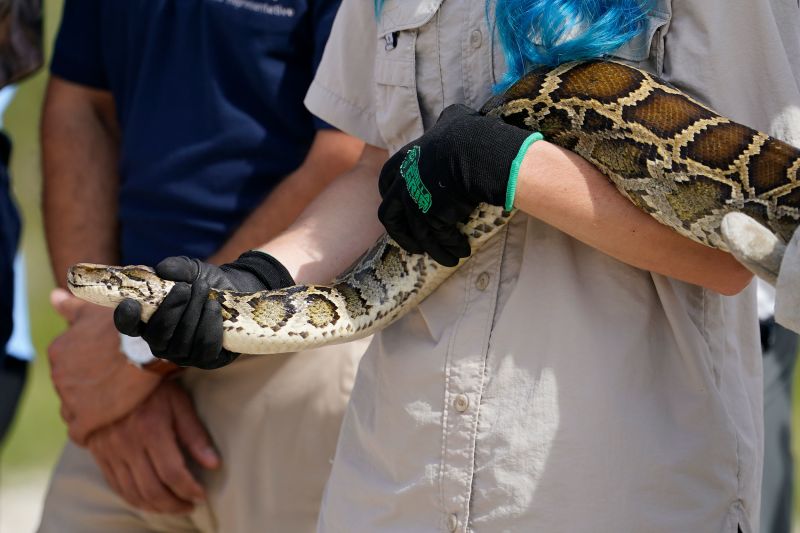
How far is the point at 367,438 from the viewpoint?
8.46ft

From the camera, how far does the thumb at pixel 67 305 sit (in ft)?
12.7

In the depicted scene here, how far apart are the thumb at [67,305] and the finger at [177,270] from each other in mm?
1394

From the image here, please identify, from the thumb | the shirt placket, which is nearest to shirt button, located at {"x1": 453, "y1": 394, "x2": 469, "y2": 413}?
the shirt placket

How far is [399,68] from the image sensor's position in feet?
8.60

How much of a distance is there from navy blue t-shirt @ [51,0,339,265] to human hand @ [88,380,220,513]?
1.90 feet

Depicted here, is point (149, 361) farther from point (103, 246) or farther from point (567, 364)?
point (567, 364)

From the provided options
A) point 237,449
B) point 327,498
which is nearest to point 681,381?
point 327,498

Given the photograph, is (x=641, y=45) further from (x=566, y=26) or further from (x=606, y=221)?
(x=606, y=221)

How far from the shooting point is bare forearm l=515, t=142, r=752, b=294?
7.49 feet

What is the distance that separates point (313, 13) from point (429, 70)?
1.29m

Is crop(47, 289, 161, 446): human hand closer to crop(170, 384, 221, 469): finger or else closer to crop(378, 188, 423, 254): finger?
crop(170, 384, 221, 469): finger

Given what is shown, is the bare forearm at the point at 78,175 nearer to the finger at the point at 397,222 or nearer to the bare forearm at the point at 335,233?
the bare forearm at the point at 335,233

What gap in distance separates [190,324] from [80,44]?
6.94ft

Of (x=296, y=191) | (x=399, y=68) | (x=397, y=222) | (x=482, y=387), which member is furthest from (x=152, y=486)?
(x=399, y=68)
